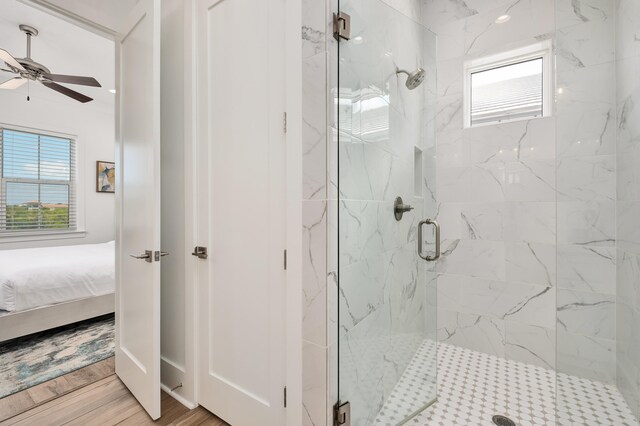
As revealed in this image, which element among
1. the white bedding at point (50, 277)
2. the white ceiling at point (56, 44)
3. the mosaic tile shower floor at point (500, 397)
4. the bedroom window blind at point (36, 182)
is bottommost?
the mosaic tile shower floor at point (500, 397)

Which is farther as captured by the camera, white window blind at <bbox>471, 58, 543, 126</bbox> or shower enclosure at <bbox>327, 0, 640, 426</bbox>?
white window blind at <bbox>471, 58, 543, 126</bbox>

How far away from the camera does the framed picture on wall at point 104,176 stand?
4766 mm

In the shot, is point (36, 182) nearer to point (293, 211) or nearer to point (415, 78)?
point (293, 211)

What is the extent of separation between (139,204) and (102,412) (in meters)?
1.15

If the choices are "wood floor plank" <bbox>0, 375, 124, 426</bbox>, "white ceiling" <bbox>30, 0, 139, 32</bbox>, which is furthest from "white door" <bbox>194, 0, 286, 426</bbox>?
"white ceiling" <bbox>30, 0, 139, 32</bbox>

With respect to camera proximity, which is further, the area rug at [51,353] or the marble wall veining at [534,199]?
the area rug at [51,353]

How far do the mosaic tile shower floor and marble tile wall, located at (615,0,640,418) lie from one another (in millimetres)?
150

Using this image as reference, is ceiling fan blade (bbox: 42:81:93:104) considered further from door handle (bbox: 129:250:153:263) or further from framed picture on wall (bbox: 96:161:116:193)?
door handle (bbox: 129:250:153:263)

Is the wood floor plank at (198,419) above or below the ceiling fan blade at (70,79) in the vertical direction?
below

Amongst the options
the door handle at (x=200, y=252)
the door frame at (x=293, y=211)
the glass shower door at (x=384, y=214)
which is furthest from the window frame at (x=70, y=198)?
the glass shower door at (x=384, y=214)

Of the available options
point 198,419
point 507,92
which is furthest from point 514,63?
point 198,419

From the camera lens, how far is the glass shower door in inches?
48.6

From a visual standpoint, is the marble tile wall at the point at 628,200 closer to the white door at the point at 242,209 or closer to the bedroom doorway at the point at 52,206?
the white door at the point at 242,209

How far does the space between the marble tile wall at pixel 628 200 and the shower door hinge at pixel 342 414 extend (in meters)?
1.17
